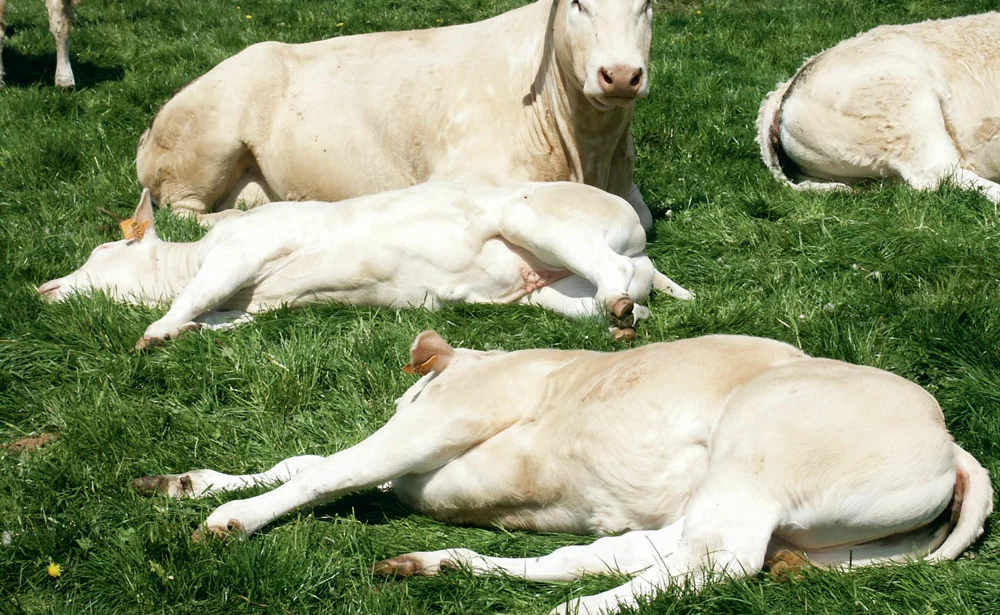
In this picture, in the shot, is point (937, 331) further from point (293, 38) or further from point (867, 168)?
point (293, 38)

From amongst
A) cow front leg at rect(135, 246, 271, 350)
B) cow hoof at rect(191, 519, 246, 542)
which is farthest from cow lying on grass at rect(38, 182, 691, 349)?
cow hoof at rect(191, 519, 246, 542)

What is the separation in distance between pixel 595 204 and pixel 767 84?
4.83 m

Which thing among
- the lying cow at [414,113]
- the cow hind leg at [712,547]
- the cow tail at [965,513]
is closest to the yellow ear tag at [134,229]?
the lying cow at [414,113]

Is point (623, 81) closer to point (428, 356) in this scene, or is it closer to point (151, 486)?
point (428, 356)

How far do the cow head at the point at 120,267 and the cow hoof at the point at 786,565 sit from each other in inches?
167

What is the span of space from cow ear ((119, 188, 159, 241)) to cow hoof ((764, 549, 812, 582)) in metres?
4.51

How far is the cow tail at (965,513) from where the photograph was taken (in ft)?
11.3

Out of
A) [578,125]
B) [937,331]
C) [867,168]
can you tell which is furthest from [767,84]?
[937,331]

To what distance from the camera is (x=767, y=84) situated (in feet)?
34.0

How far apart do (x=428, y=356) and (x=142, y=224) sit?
9.64ft

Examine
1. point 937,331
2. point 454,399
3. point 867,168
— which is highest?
point 454,399

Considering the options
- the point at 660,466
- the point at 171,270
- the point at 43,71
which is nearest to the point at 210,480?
the point at 660,466

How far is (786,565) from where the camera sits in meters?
3.36

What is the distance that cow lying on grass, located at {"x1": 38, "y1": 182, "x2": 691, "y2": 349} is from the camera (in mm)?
6027
